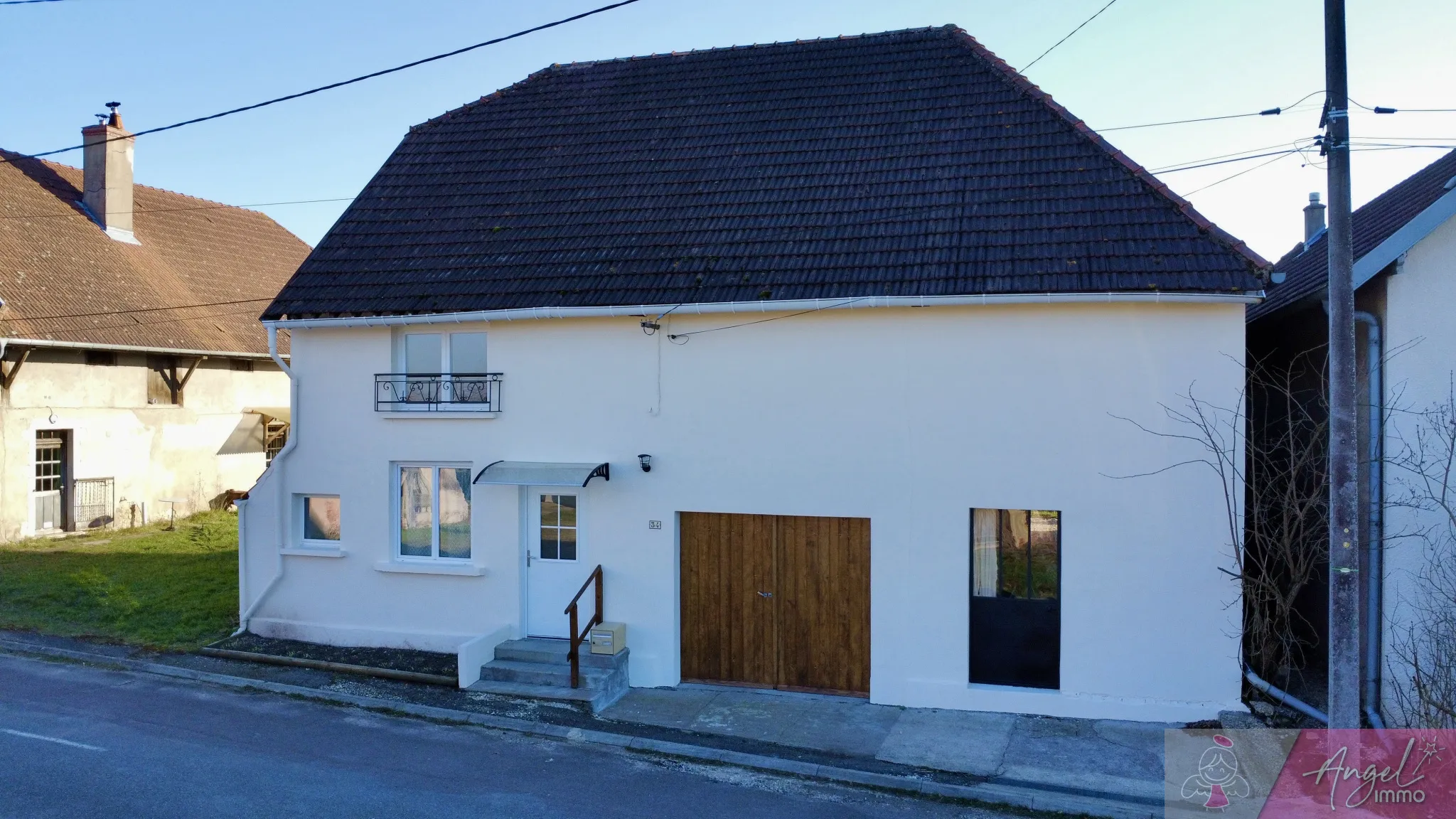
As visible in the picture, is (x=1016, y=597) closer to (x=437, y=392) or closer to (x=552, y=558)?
(x=552, y=558)

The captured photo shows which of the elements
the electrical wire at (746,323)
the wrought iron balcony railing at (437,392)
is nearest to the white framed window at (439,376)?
the wrought iron balcony railing at (437,392)

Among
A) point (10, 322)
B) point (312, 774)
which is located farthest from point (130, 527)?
point (312, 774)

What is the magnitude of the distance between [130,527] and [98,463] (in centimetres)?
151

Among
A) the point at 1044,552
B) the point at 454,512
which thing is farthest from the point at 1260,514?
the point at 454,512

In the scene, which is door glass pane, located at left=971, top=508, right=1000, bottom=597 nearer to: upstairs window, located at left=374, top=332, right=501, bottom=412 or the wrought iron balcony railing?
the wrought iron balcony railing

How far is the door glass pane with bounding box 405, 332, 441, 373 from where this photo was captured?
1196 cm

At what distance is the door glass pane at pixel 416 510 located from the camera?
11938 millimetres

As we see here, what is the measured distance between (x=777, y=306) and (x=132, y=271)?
1826 cm

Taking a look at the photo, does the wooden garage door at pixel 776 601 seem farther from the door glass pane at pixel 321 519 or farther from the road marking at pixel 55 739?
the road marking at pixel 55 739

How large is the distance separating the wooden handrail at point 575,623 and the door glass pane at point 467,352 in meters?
2.92

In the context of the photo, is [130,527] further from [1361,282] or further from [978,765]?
[1361,282]

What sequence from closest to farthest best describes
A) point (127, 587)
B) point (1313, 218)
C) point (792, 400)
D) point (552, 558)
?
point (792, 400) → point (552, 558) → point (127, 587) → point (1313, 218)

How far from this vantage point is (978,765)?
8344mm

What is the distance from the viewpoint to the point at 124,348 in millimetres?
19500
